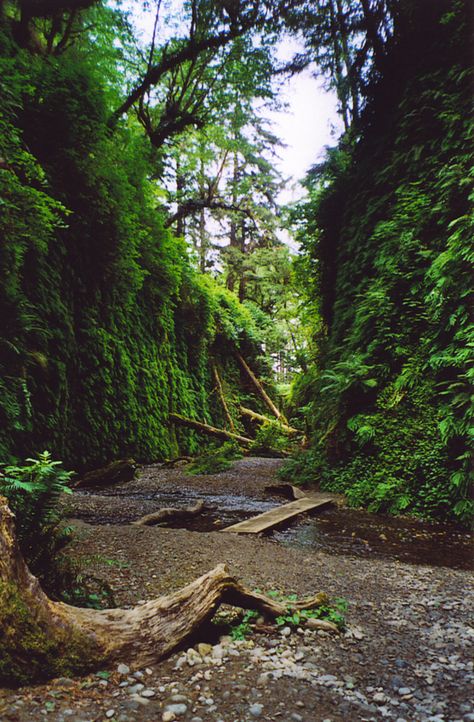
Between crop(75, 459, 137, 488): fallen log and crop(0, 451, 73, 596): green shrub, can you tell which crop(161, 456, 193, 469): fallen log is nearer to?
crop(75, 459, 137, 488): fallen log

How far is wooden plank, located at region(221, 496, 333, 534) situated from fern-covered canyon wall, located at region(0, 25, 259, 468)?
3770mm

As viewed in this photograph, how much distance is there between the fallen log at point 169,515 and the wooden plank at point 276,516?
1033mm

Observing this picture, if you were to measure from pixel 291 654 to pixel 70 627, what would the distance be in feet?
4.21

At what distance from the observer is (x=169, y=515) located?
607 cm

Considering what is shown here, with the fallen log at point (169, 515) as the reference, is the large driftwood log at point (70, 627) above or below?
above

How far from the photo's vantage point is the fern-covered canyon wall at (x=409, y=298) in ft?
20.7

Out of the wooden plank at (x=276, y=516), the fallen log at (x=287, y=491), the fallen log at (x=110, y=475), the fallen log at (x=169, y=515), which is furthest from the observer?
the fallen log at (x=110, y=475)

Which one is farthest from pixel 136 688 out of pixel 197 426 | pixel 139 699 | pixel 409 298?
pixel 197 426

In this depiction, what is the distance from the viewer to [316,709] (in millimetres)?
1888

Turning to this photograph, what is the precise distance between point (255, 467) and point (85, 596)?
30.7ft

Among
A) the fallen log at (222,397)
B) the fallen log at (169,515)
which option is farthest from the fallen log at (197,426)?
the fallen log at (169,515)

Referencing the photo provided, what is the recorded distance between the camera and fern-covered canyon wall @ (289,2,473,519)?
6312 mm

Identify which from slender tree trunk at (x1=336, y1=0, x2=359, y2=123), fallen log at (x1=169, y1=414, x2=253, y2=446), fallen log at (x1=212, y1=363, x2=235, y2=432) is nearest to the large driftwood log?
fallen log at (x1=169, y1=414, x2=253, y2=446)

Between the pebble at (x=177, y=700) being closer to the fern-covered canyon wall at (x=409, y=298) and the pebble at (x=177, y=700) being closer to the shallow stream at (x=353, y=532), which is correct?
the shallow stream at (x=353, y=532)
